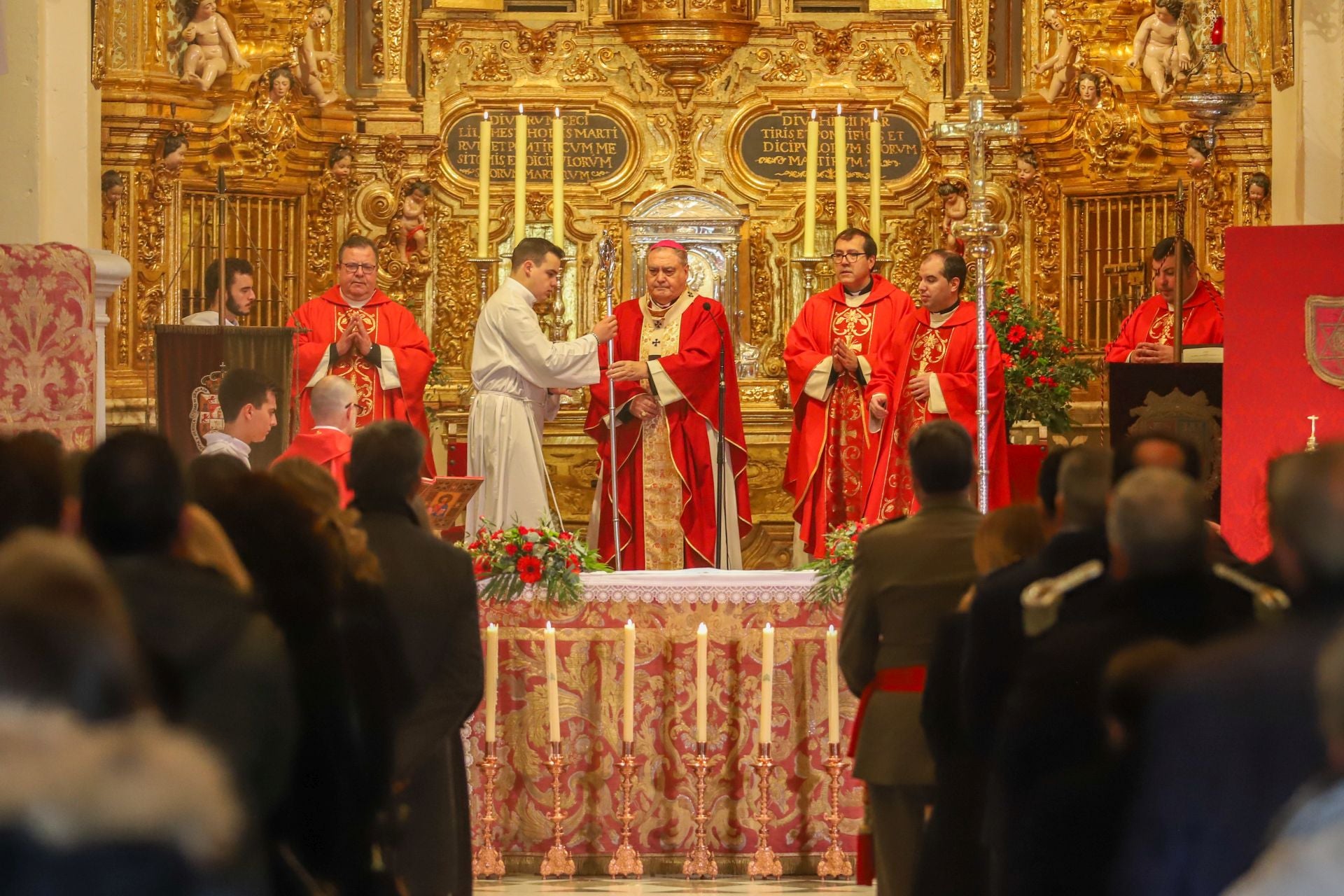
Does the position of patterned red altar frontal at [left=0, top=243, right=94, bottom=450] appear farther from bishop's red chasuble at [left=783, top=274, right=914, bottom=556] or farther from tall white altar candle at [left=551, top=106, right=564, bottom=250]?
bishop's red chasuble at [left=783, top=274, right=914, bottom=556]

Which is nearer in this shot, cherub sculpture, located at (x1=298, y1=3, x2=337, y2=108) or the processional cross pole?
the processional cross pole

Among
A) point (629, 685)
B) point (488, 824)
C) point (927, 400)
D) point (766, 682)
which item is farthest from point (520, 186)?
point (488, 824)

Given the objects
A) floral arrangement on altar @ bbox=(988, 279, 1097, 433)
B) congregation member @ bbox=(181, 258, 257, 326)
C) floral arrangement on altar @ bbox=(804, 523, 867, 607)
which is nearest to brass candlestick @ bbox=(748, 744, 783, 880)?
floral arrangement on altar @ bbox=(804, 523, 867, 607)

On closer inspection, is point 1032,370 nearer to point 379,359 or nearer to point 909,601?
point 379,359

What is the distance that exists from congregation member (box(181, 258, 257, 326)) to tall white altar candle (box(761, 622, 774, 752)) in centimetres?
518

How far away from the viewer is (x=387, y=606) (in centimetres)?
490

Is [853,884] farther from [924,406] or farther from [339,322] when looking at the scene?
[339,322]

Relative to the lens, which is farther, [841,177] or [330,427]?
[841,177]

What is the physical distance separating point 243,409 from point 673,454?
12.1 ft

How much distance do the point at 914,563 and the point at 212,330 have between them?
5.10 metres

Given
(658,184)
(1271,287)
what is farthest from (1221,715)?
(658,184)

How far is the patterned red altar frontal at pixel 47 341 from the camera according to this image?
7.65 meters

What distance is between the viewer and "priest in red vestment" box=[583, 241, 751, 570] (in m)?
11.3

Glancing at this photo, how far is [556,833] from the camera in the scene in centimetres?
813
